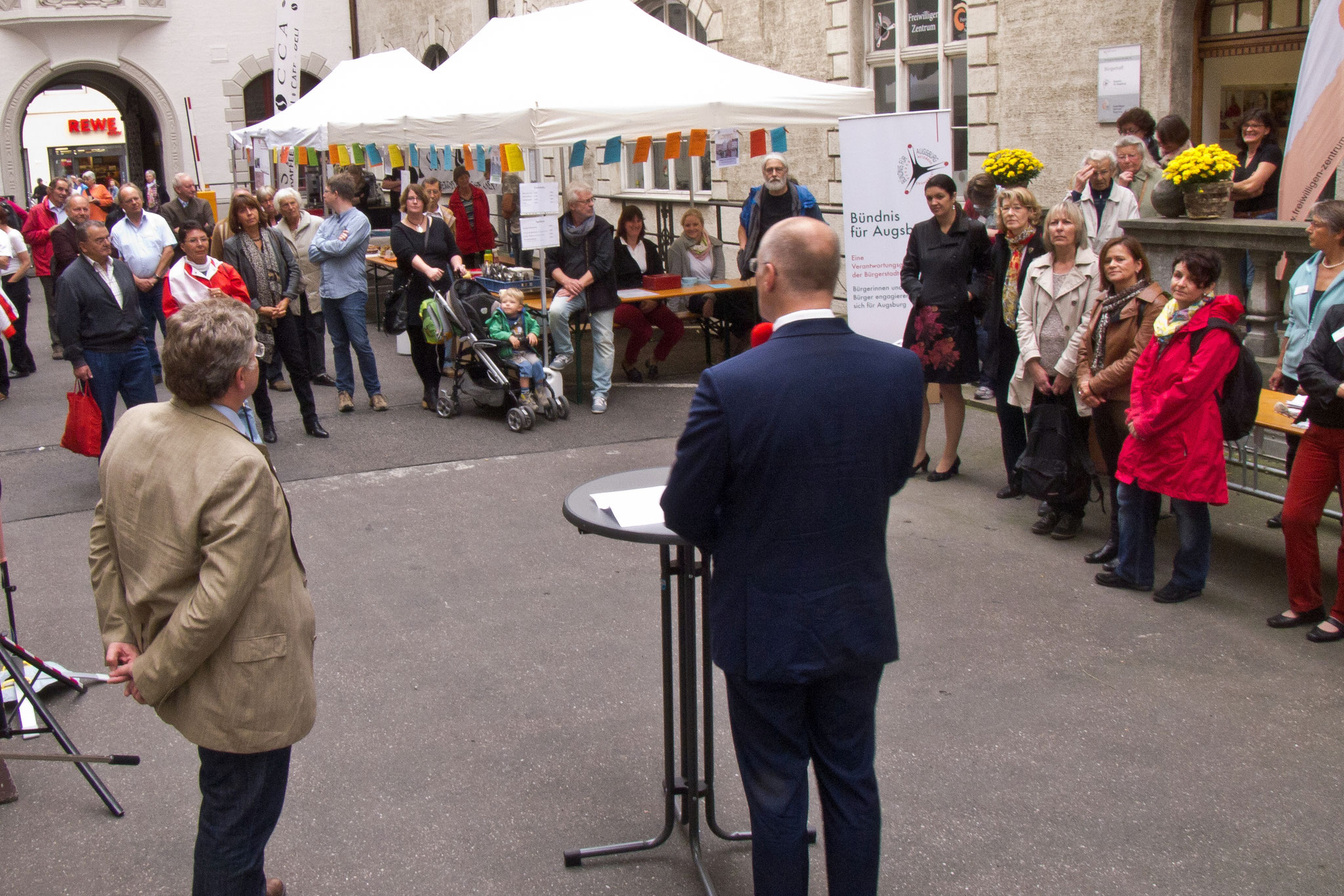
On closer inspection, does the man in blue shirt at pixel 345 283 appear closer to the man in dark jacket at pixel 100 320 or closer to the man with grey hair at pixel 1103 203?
the man in dark jacket at pixel 100 320

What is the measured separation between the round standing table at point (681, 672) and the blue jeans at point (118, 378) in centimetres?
513

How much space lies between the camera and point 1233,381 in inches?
210

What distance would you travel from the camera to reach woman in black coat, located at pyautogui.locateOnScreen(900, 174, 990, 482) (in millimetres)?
7352

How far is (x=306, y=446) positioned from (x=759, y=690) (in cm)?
686

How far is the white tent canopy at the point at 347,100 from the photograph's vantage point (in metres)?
12.2

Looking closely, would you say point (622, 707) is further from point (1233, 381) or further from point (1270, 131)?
point (1270, 131)

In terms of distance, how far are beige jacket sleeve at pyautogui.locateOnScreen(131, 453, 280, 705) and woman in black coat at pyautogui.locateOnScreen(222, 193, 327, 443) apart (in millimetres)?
6517

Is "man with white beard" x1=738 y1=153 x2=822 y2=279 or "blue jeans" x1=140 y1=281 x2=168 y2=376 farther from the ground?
"man with white beard" x1=738 y1=153 x2=822 y2=279

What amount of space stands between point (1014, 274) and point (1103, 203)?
1531 millimetres

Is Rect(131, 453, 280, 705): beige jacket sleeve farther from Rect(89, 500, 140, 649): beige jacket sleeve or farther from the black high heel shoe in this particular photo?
the black high heel shoe

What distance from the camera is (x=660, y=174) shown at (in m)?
18.6

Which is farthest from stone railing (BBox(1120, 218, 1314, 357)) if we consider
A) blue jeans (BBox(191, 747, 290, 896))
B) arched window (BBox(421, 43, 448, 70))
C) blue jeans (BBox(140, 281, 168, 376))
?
arched window (BBox(421, 43, 448, 70))

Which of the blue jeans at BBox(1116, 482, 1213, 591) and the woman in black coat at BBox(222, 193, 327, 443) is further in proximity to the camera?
the woman in black coat at BBox(222, 193, 327, 443)

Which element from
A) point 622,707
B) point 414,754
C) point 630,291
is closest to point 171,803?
point 414,754
